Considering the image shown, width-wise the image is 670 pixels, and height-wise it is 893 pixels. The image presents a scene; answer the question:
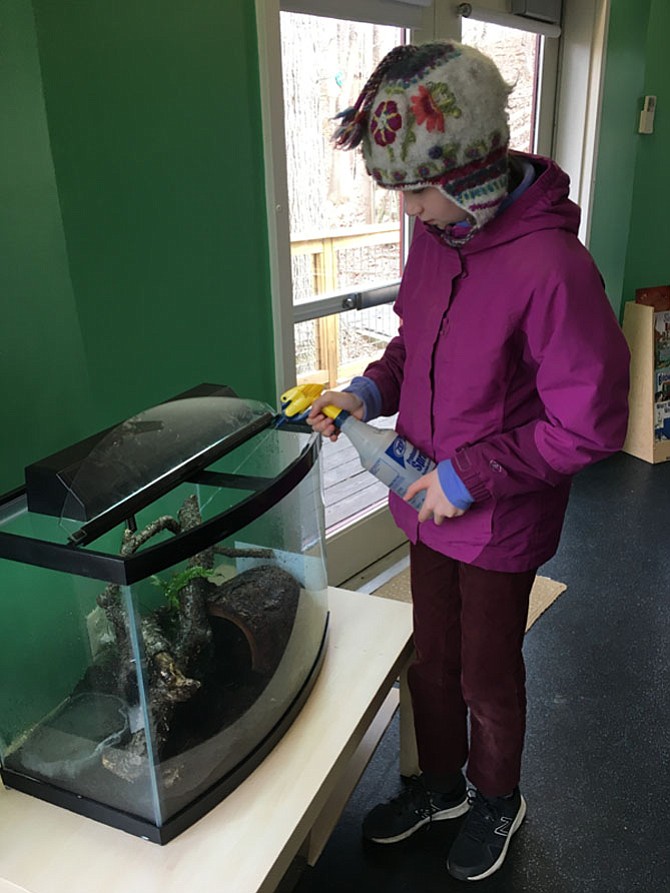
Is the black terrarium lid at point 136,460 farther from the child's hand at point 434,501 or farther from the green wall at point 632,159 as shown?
the green wall at point 632,159

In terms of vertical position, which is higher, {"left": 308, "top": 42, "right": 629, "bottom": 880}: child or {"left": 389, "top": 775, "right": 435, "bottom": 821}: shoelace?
{"left": 308, "top": 42, "right": 629, "bottom": 880}: child

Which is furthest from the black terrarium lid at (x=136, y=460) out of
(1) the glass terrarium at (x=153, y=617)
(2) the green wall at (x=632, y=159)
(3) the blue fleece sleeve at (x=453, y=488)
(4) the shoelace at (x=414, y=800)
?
(2) the green wall at (x=632, y=159)

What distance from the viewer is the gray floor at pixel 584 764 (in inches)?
54.4

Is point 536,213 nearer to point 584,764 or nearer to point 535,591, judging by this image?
point 584,764

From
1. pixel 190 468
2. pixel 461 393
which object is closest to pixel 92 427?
pixel 190 468

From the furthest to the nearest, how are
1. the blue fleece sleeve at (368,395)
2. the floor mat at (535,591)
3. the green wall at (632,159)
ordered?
the green wall at (632,159) → the floor mat at (535,591) → the blue fleece sleeve at (368,395)

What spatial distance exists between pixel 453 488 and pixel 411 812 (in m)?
0.77

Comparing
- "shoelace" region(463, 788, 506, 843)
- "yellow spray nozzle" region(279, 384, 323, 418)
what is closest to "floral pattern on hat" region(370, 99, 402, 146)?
"yellow spray nozzle" region(279, 384, 323, 418)

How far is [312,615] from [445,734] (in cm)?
41

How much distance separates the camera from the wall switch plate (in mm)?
3193

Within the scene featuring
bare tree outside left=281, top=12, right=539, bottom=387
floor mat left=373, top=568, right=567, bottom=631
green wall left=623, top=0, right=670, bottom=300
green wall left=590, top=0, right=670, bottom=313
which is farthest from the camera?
green wall left=623, top=0, right=670, bottom=300

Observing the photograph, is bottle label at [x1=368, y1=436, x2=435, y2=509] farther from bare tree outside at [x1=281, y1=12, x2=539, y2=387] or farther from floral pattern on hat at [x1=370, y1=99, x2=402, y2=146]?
bare tree outside at [x1=281, y1=12, x2=539, y2=387]

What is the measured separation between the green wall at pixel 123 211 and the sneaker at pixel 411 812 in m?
0.93

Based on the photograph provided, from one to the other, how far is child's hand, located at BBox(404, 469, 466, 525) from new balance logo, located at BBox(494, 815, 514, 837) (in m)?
0.66
